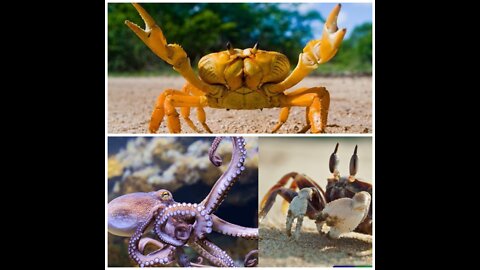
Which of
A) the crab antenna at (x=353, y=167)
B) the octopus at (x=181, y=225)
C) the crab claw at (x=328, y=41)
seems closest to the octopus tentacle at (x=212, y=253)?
the octopus at (x=181, y=225)

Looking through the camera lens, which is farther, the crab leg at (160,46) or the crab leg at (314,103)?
the crab leg at (314,103)

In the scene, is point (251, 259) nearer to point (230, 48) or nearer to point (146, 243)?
point (146, 243)

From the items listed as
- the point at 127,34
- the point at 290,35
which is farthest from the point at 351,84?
the point at 127,34

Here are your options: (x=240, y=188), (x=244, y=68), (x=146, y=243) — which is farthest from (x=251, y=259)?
(x=244, y=68)

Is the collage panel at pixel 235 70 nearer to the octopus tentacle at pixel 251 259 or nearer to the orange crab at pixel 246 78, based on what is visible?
the orange crab at pixel 246 78

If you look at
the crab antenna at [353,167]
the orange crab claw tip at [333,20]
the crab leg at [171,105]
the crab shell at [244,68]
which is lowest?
the crab antenna at [353,167]

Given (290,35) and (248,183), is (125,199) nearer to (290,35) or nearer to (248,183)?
(248,183)

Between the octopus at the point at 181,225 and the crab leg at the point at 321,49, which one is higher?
the crab leg at the point at 321,49

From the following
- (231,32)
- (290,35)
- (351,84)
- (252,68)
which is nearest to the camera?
(252,68)
